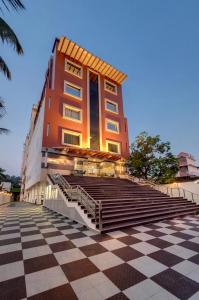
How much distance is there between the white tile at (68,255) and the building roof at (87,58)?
20144mm

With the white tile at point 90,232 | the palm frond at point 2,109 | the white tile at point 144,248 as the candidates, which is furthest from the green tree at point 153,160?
the palm frond at point 2,109

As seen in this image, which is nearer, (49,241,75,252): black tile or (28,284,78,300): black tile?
(28,284,78,300): black tile

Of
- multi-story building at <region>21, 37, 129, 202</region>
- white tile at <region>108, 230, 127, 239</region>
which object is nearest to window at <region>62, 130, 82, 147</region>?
multi-story building at <region>21, 37, 129, 202</region>

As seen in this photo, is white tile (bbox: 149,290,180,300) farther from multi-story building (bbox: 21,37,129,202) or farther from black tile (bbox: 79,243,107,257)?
multi-story building (bbox: 21,37,129,202)

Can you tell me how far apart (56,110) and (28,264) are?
1426 centimetres

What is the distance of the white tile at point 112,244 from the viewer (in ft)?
11.9

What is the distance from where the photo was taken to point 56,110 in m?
15.1

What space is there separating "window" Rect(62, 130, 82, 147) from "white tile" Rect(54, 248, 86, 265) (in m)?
12.2

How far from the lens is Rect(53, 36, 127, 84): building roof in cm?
1689

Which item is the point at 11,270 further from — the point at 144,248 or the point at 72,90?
the point at 72,90

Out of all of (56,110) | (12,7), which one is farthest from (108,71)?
(12,7)

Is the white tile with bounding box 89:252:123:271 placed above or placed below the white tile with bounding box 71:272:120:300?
below

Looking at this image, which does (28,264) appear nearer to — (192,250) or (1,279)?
(1,279)

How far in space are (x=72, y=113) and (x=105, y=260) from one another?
1536 centimetres
